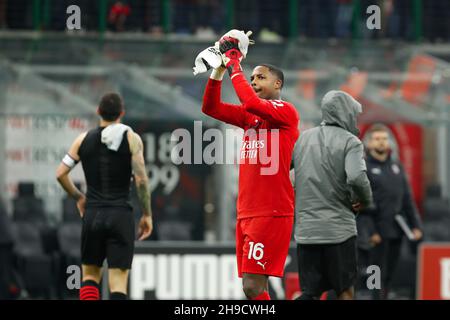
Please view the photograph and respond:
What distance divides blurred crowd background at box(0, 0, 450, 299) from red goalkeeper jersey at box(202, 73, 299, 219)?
20.4 feet

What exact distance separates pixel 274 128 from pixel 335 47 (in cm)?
1147

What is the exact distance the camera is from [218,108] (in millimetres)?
9383

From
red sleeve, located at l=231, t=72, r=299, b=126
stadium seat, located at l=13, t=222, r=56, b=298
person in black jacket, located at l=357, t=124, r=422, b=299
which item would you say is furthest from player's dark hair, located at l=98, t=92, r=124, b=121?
stadium seat, located at l=13, t=222, r=56, b=298

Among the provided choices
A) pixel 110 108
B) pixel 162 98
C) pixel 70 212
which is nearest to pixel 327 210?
pixel 110 108

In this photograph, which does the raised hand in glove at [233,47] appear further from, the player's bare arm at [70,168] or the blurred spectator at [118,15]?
the blurred spectator at [118,15]

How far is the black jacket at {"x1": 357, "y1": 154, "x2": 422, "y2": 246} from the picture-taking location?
1308cm

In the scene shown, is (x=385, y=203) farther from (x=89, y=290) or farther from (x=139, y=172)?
(x=89, y=290)

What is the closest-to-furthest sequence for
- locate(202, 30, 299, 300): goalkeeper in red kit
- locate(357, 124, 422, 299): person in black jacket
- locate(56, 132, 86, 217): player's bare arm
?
1. locate(202, 30, 299, 300): goalkeeper in red kit
2. locate(56, 132, 86, 217): player's bare arm
3. locate(357, 124, 422, 299): person in black jacket

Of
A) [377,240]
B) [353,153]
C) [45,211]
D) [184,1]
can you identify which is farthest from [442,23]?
[353,153]

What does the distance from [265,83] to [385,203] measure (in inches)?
160

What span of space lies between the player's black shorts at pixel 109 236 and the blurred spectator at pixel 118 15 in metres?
11.0

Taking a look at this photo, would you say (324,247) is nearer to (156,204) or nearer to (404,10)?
(156,204)

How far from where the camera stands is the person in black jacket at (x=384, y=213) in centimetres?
1306

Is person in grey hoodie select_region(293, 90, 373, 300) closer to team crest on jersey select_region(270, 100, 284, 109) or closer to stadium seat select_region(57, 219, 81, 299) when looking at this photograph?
team crest on jersey select_region(270, 100, 284, 109)
